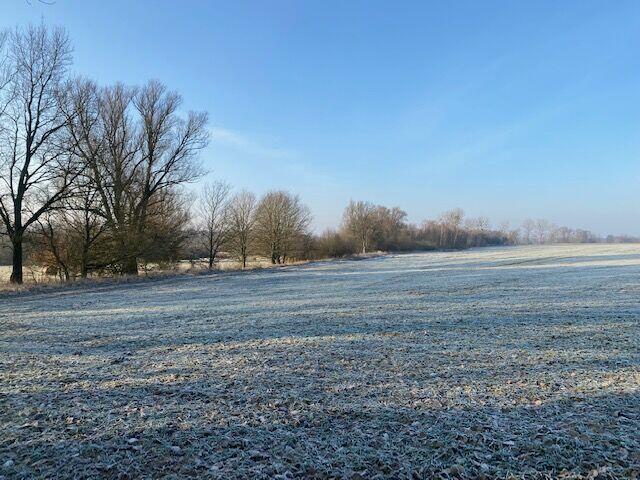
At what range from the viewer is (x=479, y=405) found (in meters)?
4.34

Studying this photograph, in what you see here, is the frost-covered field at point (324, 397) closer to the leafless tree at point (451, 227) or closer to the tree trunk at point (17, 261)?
the tree trunk at point (17, 261)

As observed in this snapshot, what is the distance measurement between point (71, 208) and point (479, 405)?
969 inches

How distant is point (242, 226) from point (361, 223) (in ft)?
104

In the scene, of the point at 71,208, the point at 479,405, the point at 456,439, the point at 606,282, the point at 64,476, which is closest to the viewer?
the point at 64,476

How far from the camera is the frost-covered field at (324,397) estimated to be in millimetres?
3252

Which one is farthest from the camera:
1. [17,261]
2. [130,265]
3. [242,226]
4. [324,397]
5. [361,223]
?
[361,223]

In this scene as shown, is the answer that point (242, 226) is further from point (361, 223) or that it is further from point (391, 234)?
point (391, 234)

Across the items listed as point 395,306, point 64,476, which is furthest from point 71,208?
point 64,476

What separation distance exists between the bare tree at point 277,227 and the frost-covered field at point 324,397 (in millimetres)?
37105

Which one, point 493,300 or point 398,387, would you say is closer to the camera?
point 398,387

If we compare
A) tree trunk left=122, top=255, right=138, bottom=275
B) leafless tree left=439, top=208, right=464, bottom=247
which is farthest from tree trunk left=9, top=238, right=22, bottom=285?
leafless tree left=439, top=208, right=464, bottom=247

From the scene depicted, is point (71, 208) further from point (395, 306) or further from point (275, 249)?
point (275, 249)

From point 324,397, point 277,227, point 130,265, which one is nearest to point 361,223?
point 277,227

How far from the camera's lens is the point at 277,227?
47.7 meters
